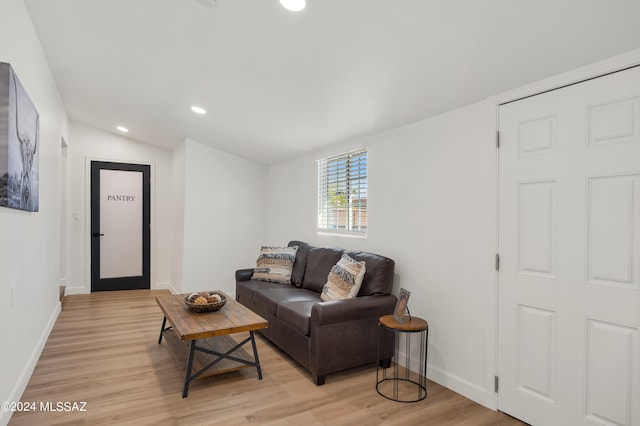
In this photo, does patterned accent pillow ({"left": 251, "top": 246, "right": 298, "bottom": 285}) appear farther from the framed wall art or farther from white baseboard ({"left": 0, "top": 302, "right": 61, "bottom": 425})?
the framed wall art

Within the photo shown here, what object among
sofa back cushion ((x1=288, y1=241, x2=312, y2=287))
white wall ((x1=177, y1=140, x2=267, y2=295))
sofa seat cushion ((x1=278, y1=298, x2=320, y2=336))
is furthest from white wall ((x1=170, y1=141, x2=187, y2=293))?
sofa seat cushion ((x1=278, y1=298, x2=320, y2=336))

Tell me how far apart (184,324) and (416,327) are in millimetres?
1691

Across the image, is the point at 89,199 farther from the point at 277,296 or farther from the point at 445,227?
the point at 445,227

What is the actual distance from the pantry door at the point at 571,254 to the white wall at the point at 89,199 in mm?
5533

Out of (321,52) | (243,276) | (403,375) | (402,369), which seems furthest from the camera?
(243,276)

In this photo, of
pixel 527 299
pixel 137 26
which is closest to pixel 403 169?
pixel 527 299

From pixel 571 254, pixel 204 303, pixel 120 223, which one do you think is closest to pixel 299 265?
pixel 204 303

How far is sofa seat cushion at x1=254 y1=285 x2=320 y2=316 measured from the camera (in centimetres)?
342

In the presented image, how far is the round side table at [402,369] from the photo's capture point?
2.56m

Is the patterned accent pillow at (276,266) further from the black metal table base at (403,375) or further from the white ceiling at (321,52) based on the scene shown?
the black metal table base at (403,375)

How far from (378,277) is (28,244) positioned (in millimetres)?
2738

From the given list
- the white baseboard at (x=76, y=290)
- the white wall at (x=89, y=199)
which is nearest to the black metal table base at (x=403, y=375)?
the white wall at (x=89, y=199)

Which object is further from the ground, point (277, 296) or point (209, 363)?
point (277, 296)

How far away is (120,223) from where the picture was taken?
601cm
